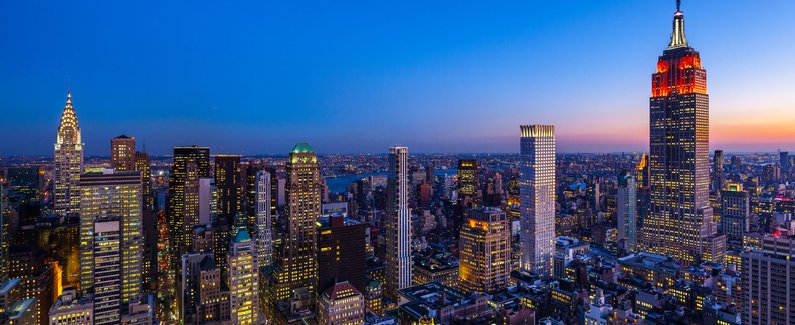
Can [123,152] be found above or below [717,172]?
above

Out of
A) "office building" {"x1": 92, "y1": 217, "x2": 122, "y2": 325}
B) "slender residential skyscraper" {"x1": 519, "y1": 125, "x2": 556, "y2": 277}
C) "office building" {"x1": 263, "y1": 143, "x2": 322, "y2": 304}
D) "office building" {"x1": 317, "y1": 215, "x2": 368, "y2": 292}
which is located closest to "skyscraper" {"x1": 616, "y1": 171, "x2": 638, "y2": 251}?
"slender residential skyscraper" {"x1": 519, "y1": 125, "x2": 556, "y2": 277}

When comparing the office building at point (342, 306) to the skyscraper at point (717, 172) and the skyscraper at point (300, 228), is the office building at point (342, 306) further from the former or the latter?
the skyscraper at point (717, 172)

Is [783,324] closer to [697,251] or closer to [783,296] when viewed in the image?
[783,296]

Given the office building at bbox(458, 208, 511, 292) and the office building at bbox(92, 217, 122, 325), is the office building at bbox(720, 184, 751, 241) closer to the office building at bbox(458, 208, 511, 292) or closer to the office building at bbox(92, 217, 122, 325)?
the office building at bbox(458, 208, 511, 292)

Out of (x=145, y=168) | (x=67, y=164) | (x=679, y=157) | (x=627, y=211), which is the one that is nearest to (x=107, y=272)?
(x=67, y=164)

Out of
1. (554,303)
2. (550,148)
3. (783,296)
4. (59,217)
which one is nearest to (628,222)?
(550,148)

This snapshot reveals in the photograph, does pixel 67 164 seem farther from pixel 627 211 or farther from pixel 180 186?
pixel 627 211

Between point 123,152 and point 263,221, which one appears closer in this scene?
point 263,221
